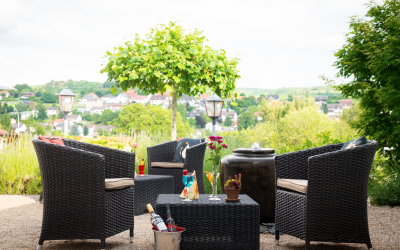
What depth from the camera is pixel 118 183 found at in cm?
257

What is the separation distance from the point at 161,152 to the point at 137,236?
2.07m

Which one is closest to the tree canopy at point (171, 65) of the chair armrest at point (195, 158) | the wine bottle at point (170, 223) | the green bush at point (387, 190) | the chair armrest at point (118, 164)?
the chair armrest at point (195, 158)

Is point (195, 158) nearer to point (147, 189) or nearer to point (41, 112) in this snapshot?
point (147, 189)

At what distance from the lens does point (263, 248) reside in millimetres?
2578

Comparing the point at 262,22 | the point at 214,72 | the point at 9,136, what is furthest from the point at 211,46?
the point at 262,22

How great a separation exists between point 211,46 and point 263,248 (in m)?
5.33

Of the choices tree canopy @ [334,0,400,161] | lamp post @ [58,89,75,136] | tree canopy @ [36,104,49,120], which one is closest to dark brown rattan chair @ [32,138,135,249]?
tree canopy @ [334,0,400,161]

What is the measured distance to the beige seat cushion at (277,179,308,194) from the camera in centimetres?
247

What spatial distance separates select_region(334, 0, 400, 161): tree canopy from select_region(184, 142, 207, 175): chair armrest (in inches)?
102

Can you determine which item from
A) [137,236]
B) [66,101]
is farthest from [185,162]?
[66,101]

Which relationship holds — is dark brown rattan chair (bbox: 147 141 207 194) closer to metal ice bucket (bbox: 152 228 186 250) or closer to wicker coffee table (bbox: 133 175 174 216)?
wicker coffee table (bbox: 133 175 174 216)

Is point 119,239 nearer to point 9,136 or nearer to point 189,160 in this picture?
point 189,160

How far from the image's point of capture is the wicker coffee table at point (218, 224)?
2346 mm

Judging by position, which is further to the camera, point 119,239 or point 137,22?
point 137,22
